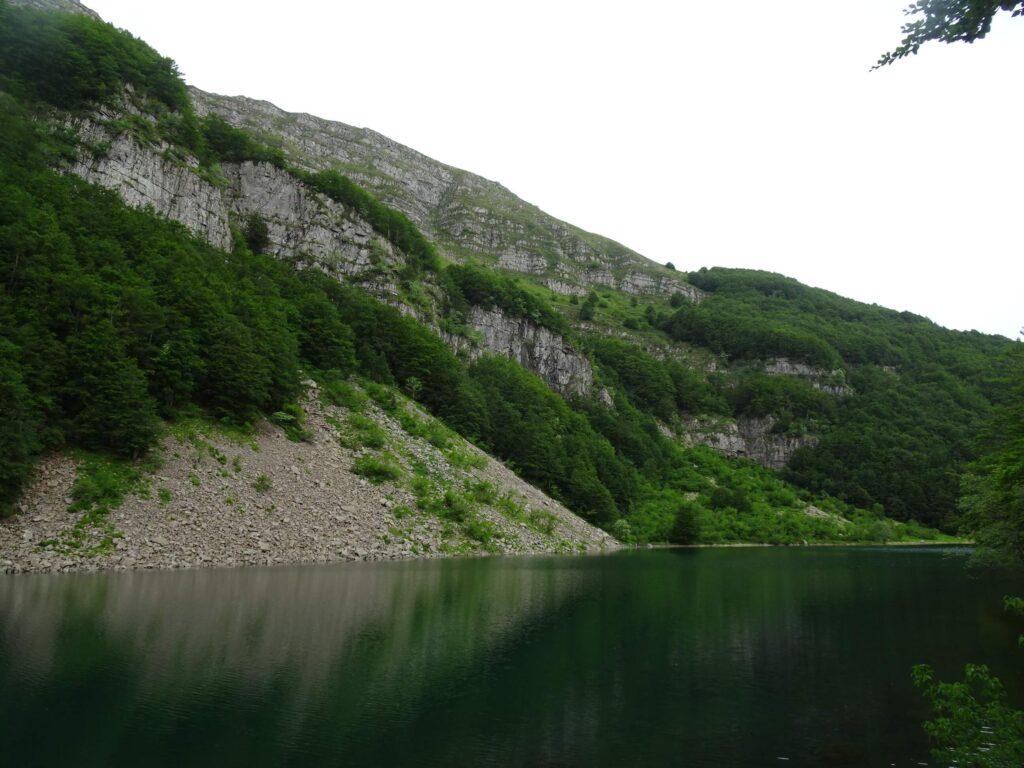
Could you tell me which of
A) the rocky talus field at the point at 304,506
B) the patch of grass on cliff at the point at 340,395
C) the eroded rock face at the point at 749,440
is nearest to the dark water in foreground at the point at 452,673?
the rocky talus field at the point at 304,506

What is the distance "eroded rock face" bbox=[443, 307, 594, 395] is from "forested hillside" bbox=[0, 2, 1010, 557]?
7.14 ft

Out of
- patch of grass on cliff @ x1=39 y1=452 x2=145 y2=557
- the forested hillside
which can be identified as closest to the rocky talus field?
patch of grass on cliff @ x1=39 y1=452 x2=145 y2=557

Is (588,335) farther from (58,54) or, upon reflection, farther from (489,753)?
(489,753)

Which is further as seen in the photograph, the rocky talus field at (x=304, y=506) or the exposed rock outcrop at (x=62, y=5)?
the exposed rock outcrop at (x=62, y=5)

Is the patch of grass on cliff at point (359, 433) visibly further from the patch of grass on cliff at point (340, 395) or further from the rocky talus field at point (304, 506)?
the patch of grass on cliff at point (340, 395)

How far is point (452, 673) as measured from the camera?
18.3 metres

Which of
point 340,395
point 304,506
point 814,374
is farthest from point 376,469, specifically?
point 814,374

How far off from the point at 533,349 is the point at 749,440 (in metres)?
59.9

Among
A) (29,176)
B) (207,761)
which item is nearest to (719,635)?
(207,761)

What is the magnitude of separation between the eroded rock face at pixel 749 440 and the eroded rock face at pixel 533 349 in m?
31.2

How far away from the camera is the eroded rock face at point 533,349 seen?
382 ft

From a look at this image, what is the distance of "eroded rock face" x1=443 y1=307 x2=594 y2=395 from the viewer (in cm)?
11656

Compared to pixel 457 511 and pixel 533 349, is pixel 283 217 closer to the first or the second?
pixel 533 349

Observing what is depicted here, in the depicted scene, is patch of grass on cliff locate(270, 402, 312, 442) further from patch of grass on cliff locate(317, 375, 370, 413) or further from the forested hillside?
patch of grass on cliff locate(317, 375, 370, 413)
